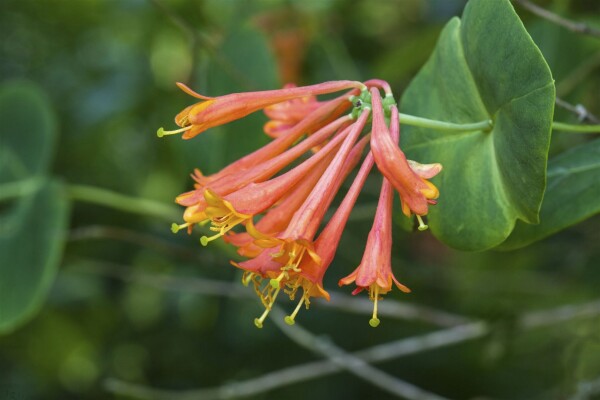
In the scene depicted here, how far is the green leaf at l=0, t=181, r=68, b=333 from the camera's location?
1.41 metres

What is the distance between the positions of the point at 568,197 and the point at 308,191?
309 millimetres

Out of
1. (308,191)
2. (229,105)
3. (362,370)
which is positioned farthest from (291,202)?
(362,370)

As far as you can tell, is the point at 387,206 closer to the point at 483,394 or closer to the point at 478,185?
the point at 478,185

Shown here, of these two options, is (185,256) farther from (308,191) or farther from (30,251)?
(308,191)

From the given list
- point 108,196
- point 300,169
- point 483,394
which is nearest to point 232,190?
point 300,169

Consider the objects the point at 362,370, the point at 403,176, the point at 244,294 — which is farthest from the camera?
the point at 244,294

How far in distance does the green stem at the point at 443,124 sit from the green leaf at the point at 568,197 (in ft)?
0.45

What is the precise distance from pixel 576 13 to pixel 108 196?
104cm

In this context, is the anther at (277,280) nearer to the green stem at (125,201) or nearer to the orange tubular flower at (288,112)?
the orange tubular flower at (288,112)

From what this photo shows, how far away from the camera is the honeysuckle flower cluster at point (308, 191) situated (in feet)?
2.58

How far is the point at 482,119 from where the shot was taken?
90 cm

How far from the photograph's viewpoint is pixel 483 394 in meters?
1.91

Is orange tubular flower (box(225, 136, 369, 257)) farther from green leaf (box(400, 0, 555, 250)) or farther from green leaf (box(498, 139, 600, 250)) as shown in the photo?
green leaf (box(498, 139, 600, 250))

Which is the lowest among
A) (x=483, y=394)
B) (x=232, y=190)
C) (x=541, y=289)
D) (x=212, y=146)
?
(x=483, y=394)
